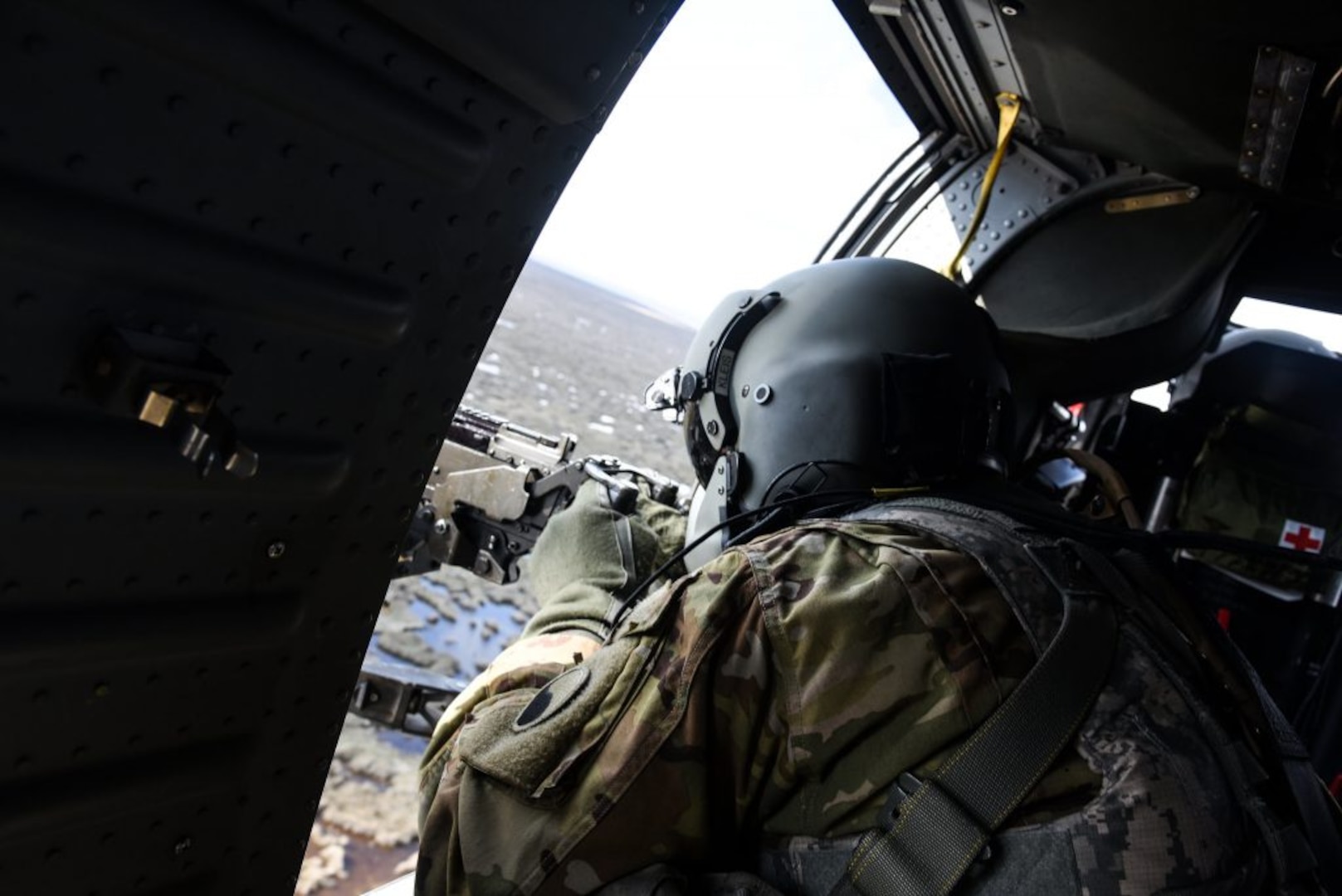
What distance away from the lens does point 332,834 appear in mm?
3184

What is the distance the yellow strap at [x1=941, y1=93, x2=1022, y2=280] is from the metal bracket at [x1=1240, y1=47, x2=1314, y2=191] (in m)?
0.59

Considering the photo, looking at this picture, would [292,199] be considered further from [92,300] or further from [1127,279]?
[1127,279]

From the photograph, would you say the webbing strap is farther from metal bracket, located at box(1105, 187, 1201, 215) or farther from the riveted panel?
metal bracket, located at box(1105, 187, 1201, 215)

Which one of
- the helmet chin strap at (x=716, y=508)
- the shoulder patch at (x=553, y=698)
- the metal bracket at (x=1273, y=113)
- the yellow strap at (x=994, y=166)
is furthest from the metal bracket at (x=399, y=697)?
the metal bracket at (x=1273, y=113)

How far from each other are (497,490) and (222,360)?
5.79 feet

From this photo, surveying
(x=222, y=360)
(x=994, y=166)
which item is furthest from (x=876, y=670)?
(x=994, y=166)

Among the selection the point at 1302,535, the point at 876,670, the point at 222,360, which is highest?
the point at 1302,535

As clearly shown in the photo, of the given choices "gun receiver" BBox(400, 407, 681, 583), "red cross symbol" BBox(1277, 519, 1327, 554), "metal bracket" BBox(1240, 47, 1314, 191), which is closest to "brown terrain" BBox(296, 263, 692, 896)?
"gun receiver" BBox(400, 407, 681, 583)

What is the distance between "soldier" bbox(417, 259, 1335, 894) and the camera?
118 centimetres

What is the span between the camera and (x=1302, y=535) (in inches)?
125

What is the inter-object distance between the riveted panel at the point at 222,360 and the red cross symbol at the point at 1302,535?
2.96 metres

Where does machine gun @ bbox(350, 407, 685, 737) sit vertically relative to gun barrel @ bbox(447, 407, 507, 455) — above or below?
below

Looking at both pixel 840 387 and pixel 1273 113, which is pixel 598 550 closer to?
pixel 840 387

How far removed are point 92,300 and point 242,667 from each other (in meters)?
0.44
